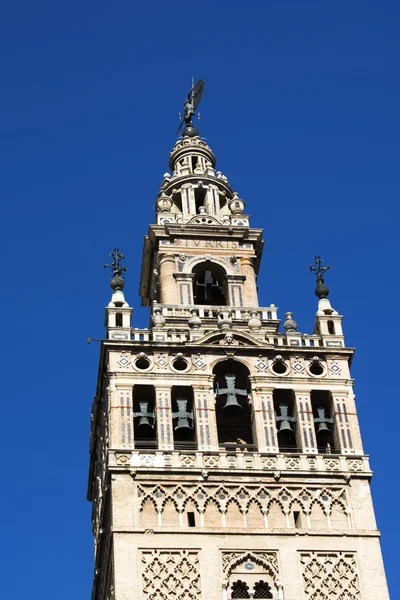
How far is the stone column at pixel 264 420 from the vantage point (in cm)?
4934

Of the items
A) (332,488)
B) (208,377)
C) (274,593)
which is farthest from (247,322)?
(274,593)

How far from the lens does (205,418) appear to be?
163 feet

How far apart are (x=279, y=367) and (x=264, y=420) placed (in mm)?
2196

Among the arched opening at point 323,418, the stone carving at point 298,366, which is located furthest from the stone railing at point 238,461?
the stone carving at point 298,366

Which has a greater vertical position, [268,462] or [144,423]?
[144,423]

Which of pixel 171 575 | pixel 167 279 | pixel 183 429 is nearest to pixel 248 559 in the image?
pixel 171 575

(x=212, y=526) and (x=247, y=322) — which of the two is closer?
(x=212, y=526)

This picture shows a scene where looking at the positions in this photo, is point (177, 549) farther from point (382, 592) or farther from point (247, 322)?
point (247, 322)

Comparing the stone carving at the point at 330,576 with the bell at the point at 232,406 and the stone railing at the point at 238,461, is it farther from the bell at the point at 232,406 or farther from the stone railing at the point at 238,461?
the bell at the point at 232,406

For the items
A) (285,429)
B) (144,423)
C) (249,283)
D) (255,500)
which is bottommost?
(255,500)

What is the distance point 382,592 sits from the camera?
46188 mm

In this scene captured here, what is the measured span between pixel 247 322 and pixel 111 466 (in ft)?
26.5

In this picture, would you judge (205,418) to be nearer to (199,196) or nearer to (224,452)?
(224,452)

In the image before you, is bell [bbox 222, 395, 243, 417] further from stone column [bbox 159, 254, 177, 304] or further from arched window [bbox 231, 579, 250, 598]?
arched window [bbox 231, 579, 250, 598]
